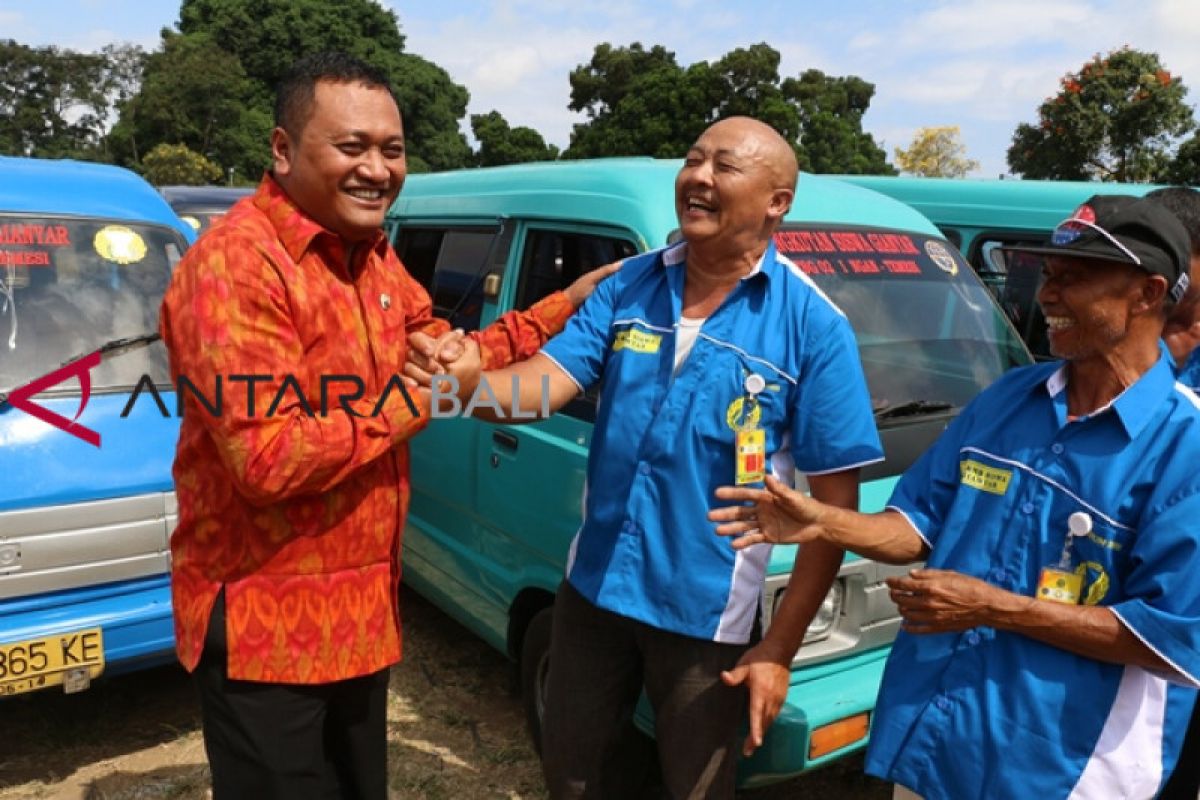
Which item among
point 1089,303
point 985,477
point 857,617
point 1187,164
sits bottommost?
point 857,617

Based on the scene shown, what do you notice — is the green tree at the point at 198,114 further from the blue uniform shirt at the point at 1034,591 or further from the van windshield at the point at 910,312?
the blue uniform shirt at the point at 1034,591

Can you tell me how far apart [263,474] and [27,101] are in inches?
2332

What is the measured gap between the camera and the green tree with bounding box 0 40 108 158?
1898 inches

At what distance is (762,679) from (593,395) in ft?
4.37

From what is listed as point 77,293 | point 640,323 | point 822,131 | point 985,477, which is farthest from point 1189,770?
point 822,131

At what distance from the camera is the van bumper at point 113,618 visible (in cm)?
317

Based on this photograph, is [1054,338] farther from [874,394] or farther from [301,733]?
[301,733]

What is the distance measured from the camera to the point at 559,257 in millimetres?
3512

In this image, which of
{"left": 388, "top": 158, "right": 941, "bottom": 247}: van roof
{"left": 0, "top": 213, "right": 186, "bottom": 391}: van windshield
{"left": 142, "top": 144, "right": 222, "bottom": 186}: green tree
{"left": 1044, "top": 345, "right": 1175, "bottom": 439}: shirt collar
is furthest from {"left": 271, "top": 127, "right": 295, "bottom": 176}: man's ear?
{"left": 142, "top": 144, "right": 222, "bottom": 186}: green tree

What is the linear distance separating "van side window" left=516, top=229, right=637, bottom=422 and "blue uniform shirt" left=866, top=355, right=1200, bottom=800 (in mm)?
1523

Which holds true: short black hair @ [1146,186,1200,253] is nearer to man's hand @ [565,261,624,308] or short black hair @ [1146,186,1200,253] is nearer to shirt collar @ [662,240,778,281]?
shirt collar @ [662,240,778,281]

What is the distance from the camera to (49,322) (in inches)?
149

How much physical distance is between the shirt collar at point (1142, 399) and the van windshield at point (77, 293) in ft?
11.5

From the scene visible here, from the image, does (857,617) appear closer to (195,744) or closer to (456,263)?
(456,263)
